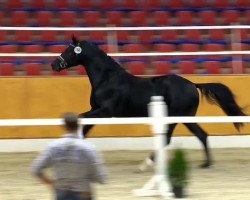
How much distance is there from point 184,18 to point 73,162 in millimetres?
10377

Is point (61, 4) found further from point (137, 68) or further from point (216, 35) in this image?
point (216, 35)

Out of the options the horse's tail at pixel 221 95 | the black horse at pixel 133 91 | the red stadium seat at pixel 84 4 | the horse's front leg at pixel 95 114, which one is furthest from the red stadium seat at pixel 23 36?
the horse's tail at pixel 221 95

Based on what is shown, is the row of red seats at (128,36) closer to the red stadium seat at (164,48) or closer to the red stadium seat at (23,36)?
the red stadium seat at (23,36)

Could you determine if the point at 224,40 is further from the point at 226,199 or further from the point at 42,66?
the point at 226,199

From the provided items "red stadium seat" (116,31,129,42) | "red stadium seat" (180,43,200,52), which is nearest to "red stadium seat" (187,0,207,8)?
"red stadium seat" (180,43,200,52)

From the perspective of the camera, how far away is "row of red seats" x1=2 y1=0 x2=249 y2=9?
14992 mm

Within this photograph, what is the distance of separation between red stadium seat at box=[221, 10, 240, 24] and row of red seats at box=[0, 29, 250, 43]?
718 mm

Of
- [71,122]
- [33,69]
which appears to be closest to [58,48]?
[33,69]

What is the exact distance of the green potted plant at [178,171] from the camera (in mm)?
7250

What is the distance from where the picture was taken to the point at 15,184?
861cm

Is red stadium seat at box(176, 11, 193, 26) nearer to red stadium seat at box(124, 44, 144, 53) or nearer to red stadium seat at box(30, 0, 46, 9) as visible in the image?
red stadium seat at box(124, 44, 144, 53)

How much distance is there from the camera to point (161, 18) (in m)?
14.7

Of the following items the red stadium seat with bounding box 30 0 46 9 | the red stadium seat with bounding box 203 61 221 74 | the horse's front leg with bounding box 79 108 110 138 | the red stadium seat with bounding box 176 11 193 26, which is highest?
the red stadium seat with bounding box 30 0 46 9

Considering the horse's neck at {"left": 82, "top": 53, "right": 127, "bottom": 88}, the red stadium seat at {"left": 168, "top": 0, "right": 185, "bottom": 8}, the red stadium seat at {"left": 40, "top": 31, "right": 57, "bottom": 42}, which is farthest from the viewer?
the red stadium seat at {"left": 168, "top": 0, "right": 185, "bottom": 8}
